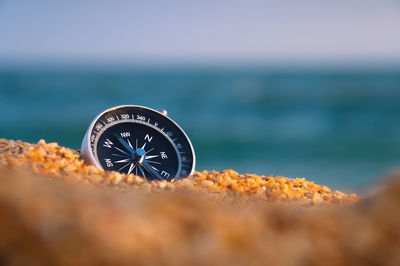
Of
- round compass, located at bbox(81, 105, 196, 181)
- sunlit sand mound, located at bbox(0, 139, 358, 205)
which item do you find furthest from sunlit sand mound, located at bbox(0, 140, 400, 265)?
round compass, located at bbox(81, 105, 196, 181)

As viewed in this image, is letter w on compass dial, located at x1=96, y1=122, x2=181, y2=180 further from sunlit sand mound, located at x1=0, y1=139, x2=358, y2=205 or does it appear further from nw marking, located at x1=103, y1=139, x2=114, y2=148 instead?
sunlit sand mound, located at x1=0, y1=139, x2=358, y2=205

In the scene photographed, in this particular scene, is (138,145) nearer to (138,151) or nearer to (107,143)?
(138,151)

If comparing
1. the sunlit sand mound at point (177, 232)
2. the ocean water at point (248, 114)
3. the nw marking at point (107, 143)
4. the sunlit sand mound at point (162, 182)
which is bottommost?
the sunlit sand mound at point (177, 232)

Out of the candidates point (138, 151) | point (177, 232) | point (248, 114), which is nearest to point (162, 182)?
point (138, 151)

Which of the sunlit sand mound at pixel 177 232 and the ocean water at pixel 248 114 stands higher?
the ocean water at pixel 248 114

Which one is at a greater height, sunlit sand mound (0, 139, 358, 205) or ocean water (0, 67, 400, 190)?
ocean water (0, 67, 400, 190)

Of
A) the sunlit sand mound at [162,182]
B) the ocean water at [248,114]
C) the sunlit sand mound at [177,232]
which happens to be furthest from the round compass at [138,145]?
the ocean water at [248,114]

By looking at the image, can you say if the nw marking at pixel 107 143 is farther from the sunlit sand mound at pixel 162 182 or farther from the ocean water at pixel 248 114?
the ocean water at pixel 248 114
